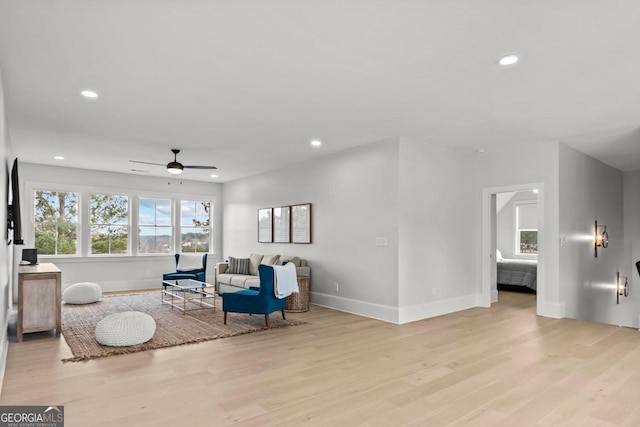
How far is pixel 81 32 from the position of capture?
2701mm

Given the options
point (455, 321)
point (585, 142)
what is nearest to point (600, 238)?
point (585, 142)

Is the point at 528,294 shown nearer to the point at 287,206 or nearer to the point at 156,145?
the point at 287,206

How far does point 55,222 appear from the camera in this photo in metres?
8.16

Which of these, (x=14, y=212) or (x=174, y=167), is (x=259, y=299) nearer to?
(x=174, y=167)

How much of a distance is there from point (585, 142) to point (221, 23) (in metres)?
5.64

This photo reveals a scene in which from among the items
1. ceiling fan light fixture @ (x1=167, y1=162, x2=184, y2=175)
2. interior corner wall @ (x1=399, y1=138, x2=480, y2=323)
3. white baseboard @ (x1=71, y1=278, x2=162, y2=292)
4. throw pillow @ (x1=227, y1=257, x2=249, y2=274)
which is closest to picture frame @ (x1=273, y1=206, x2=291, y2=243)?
throw pillow @ (x1=227, y1=257, x2=249, y2=274)

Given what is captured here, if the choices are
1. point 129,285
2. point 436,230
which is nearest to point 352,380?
point 436,230

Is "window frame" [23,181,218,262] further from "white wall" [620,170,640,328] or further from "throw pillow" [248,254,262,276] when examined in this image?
"white wall" [620,170,640,328]

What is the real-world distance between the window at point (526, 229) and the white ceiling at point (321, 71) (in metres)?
4.96

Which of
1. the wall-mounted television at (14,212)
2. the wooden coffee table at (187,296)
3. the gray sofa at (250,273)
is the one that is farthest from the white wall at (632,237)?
the wall-mounted television at (14,212)

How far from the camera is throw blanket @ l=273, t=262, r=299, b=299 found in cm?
521

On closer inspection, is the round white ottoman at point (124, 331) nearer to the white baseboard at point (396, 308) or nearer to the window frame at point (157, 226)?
the white baseboard at point (396, 308)

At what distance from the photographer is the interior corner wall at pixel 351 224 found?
18.7ft

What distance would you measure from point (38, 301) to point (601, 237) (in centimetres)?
895
